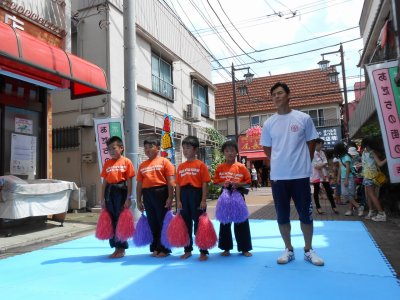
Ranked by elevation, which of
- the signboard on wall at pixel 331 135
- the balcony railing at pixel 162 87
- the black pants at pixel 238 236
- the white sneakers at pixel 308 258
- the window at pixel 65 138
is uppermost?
the balcony railing at pixel 162 87

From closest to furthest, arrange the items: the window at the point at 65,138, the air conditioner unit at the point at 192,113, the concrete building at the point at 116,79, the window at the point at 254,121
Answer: the concrete building at the point at 116,79 < the window at the point at 65,138 < the air conditioner unit at the point at 192,113 < the window at the point at 254,121

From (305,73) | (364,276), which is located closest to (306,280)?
(364,276)

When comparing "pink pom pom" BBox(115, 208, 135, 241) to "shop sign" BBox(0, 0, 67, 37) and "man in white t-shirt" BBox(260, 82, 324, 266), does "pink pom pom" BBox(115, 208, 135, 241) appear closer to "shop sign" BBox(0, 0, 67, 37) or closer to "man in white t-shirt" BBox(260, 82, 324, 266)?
"man in white t-shirt" BBox(260, 82, 324, 266)

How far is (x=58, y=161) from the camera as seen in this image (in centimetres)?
1117

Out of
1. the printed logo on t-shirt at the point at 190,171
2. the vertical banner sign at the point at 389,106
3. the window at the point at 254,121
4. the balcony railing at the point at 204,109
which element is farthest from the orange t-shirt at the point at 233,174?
the window at the point at 254,121

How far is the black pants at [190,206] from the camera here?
4.54 metres

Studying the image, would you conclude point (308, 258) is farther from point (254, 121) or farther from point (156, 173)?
point (254, 121)

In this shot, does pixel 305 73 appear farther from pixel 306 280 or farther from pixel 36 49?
pixel 306 280

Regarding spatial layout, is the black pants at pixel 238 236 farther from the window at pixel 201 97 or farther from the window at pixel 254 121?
the window at pixel 254 121

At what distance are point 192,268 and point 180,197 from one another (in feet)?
3.17

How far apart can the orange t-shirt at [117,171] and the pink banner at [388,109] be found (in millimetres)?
3674

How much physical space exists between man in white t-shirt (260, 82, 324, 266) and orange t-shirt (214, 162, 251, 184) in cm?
53

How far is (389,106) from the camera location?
4.95 m

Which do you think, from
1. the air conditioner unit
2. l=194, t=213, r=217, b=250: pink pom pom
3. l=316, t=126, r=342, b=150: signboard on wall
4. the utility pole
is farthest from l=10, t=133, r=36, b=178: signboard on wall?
l=316, t=126, r=342, b=150: signboard on wall
